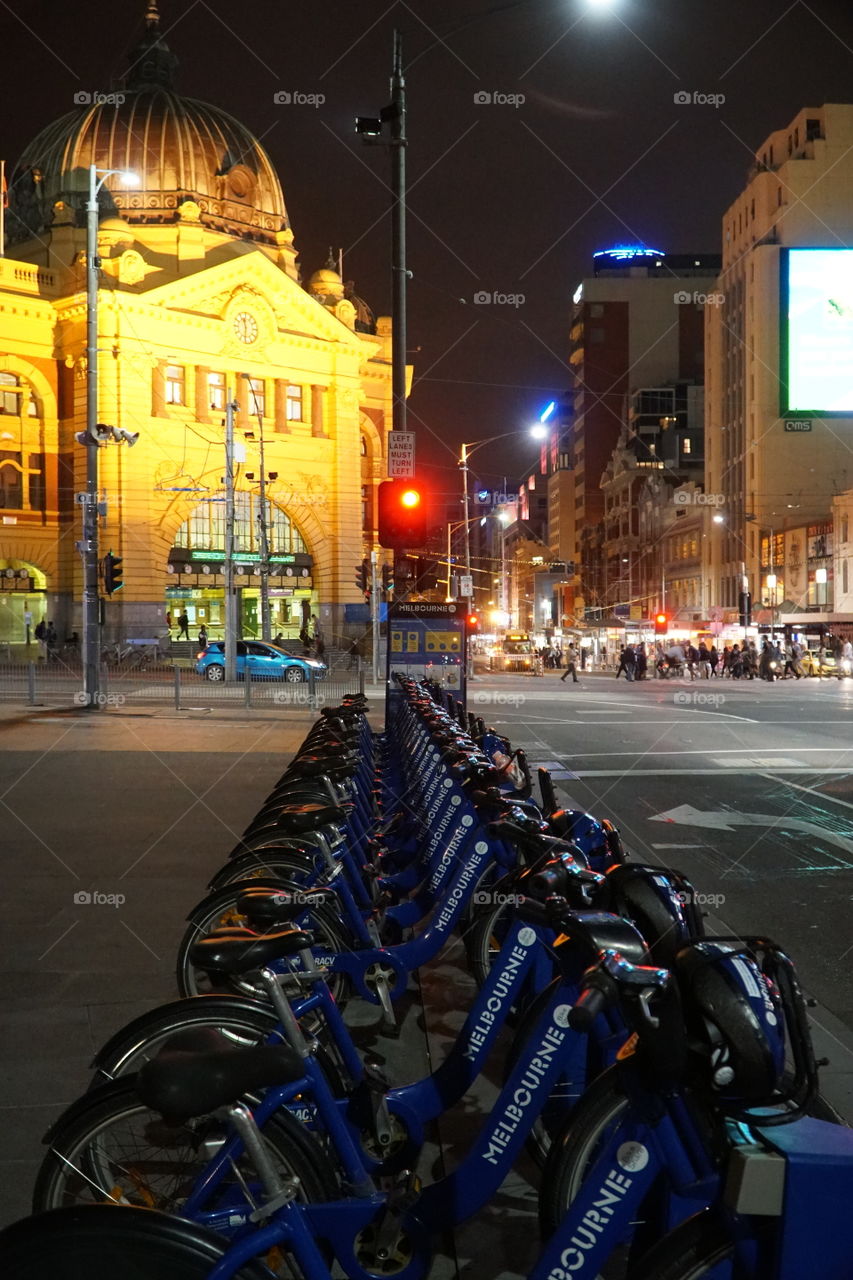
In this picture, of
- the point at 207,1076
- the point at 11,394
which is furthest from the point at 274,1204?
the point at 11,394

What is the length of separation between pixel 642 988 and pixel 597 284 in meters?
138

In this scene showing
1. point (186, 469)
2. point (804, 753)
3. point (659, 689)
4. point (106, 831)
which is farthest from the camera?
point (186, 469)

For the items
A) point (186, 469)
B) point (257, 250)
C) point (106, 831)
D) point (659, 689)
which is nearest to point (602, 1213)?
point (106, 831)

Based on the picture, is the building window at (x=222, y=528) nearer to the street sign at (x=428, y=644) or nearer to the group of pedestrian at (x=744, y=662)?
the group of pedestrian at (x=744, y=662)

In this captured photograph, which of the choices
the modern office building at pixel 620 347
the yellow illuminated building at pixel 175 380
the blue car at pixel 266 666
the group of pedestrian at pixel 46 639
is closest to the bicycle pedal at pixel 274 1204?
the blue car at pixel 266 666

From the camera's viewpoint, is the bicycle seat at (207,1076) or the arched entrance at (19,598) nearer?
the bicycle seat at (207,1076)

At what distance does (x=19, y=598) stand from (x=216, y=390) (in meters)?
16.2

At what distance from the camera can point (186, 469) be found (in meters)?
63.1

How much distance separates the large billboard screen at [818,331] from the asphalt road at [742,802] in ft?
34.0

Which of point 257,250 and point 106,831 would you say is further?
point 257,250

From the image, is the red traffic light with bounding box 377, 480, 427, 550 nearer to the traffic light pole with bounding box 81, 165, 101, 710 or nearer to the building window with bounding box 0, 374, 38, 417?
the traffic light pole with bounding box 81, 165, 101, 710

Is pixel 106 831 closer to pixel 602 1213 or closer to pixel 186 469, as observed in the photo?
pixel 602 1213

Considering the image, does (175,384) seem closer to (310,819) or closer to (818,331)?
(818,331)

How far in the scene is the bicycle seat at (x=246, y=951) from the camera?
10.3 feet
